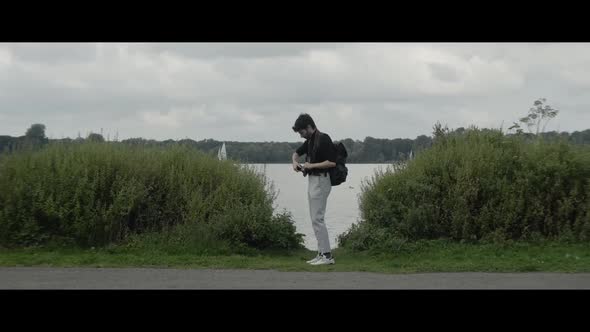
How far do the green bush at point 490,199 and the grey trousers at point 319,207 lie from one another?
121 centimetres

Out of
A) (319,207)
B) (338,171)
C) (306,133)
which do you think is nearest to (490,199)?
(338,171)

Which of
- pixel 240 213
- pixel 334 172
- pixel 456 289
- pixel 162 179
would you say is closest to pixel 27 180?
pixel 162 179

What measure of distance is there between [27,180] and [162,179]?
2.30 m

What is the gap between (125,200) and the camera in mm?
11883

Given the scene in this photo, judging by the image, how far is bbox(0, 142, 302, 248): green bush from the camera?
1161cm

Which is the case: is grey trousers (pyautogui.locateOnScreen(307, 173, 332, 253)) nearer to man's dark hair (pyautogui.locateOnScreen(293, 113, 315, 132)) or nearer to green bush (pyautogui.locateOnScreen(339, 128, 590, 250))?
man's dark hair (pyautogui.locateOnScreen(293, 113, 315, 132))

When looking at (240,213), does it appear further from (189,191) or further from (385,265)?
(385,265)

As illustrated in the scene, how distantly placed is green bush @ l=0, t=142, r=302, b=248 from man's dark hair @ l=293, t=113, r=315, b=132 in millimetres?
1886

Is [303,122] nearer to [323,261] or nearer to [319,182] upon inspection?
[319,182]

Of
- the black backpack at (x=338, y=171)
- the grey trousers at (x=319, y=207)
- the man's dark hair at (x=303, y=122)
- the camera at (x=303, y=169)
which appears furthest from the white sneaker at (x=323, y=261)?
the man's dark hair at (x=303, y=122)

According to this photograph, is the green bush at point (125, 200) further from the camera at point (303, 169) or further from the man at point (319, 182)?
the camera at point (303, 169)

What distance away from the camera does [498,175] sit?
12188 millimetres

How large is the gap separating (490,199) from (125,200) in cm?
632
